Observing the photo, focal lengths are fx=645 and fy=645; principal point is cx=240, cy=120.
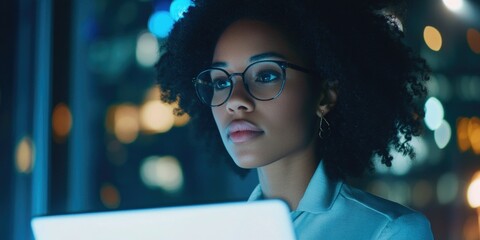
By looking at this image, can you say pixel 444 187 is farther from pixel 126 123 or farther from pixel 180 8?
pixel 180 8

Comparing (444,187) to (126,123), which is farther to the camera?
(444,187)

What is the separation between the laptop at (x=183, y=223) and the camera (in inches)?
31.5

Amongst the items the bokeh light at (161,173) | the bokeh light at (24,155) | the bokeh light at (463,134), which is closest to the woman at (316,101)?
the bokeh light at (24,155)

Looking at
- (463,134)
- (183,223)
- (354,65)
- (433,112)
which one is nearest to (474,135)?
(463,134)

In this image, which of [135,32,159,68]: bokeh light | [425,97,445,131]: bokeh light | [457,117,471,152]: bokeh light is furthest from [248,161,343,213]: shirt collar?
[457,117,471,152]: bokeh light

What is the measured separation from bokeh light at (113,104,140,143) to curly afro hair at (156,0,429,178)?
41.2 ft

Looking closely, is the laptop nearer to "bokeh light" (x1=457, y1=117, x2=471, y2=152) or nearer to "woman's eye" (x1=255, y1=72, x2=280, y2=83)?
"woman's eye" (x1=255, y1=72, x2=280, y2=83)

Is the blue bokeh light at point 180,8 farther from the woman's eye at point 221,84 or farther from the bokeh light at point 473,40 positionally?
the bokeh light at point 473,40

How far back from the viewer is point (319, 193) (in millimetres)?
1403

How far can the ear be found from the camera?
4.92 feet

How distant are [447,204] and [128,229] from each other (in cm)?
1983

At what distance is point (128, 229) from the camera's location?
2.89ft

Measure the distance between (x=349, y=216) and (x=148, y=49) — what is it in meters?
7.95

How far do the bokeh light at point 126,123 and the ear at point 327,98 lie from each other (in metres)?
12.6
